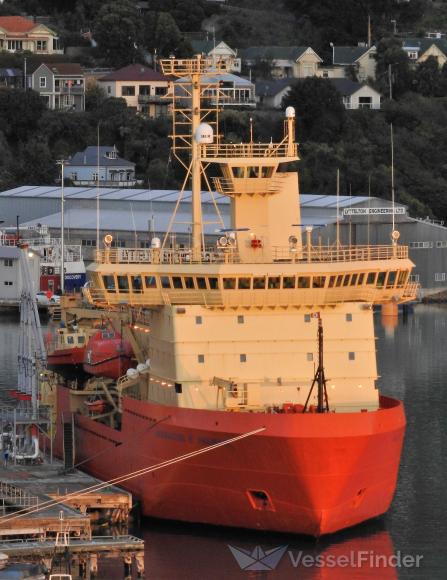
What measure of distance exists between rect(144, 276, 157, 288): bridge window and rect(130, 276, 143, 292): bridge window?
0.53 feet

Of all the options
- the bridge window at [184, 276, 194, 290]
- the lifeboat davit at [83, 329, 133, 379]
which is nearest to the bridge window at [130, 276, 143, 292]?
the bridge window at [184, 276, 194, 290]

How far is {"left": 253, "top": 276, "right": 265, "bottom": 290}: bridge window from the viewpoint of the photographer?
53.2 meters

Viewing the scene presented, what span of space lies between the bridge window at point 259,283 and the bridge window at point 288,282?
0.45 metres

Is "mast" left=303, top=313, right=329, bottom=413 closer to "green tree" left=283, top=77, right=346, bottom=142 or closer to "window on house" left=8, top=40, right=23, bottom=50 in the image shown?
"green tree" left=283, top=77, right=346, bottom=142

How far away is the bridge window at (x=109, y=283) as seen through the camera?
179ft

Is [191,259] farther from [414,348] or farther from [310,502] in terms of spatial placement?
[414,348]

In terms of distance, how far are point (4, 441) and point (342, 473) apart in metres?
11.9

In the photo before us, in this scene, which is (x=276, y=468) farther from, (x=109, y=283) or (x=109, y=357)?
(x=109, y=357)

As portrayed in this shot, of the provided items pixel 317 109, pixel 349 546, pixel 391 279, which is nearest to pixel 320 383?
pixel 349 546

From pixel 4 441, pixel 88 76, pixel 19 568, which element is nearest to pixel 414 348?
pixel 4 441

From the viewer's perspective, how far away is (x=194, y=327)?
175ft

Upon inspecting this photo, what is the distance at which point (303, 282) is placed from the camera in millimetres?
53438

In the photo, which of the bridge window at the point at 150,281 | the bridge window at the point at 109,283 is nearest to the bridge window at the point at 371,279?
the bridge window at the point at 150,281

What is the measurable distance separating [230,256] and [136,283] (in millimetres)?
2124
